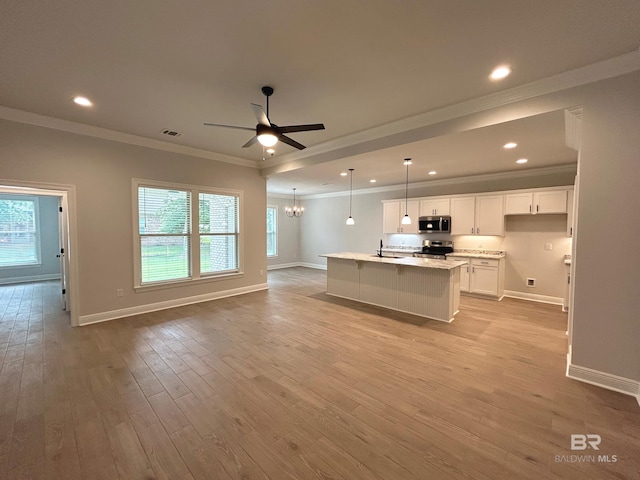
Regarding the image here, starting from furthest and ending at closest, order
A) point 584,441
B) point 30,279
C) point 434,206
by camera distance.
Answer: point 30,279
point 434,206
point 584,441

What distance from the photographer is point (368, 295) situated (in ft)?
→ 17.8

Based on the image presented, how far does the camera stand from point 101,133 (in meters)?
4.24

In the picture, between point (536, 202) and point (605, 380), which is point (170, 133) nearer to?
point (605, 380)

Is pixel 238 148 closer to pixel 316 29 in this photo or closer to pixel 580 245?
pixel 316 29

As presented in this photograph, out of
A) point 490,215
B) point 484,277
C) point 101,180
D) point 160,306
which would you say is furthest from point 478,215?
point 101,180

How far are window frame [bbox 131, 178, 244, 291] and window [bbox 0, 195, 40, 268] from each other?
215 inches

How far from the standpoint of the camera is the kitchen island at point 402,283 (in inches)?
174

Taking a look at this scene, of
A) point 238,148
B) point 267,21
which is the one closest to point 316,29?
point 267,21

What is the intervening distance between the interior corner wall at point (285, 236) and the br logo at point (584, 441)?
29.3 ft

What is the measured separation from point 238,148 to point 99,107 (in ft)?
6.94

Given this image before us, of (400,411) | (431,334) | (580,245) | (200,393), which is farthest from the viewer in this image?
(431,334)

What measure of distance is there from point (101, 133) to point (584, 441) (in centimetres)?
651

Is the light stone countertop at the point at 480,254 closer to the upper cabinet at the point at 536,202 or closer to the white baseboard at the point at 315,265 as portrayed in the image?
the upper cabinet at the point at 536,202

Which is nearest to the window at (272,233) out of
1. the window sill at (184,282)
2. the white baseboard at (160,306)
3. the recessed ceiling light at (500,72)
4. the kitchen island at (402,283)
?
the white baseboard at (160,306)
